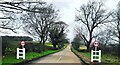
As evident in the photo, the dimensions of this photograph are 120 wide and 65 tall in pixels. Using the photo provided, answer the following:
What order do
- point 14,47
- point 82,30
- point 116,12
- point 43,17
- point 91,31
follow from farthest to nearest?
A: 1. point 82,30
2. point 91,31
3. point 43,17
4. point 116,12
5. point 14,47

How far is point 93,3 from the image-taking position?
177 ft

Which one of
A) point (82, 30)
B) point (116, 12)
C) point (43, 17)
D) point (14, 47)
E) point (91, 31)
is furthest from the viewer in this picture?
point (82, 30)

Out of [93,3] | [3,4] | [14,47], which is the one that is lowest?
[14,47]

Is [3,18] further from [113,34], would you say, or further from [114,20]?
[114,20]

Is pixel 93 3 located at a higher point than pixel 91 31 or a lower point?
higher

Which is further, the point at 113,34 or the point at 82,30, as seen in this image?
the point at 82,30

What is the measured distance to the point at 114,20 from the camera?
42531mm

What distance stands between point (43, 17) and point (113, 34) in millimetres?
12490

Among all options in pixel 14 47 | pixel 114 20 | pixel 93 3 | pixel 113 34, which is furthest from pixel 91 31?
pixel 14 47

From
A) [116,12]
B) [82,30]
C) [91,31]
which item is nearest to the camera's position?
[116,12]

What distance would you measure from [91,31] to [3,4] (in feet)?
124

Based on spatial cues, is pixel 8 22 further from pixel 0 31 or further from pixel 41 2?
pixel 41 2

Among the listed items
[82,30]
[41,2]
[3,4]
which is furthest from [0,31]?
[82,30]

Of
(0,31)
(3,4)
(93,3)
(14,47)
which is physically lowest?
(14,47)
